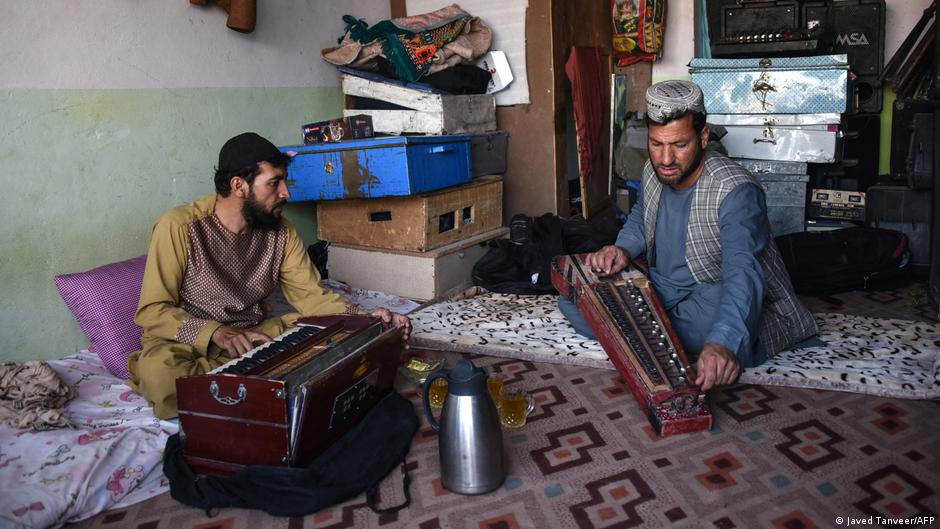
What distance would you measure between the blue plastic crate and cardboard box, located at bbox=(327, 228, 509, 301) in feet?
1.27

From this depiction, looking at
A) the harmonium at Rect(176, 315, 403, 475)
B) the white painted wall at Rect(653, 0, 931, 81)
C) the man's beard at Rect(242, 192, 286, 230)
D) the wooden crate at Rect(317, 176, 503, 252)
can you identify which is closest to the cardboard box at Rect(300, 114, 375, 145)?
the wooden crate at Rect(317, 176, 503, 252)

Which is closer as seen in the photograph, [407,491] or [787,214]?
[407,491]

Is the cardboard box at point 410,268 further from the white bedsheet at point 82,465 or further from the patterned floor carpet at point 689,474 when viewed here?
the white bedsheet at point 82,465

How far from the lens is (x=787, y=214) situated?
187 inches

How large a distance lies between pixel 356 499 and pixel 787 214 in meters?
3.69

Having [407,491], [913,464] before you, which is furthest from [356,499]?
[913,464]

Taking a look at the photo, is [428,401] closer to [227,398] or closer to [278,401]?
[278,401]

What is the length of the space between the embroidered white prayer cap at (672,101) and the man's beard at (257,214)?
1458 mm

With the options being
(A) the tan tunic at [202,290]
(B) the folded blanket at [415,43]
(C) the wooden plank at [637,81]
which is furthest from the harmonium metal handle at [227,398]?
(C) the wooden plank at [637,81]

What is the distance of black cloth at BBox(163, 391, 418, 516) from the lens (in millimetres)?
2080

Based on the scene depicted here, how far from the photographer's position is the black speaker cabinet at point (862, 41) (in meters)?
4.80

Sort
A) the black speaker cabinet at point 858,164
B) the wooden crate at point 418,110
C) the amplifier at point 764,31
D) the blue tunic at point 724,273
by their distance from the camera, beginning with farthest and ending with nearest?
Answer: the black speaker cabinet at point 858,164 < the amplifier at point 764,31 < the wooden crate at point 418,110 < the blue tunic at point 724,273

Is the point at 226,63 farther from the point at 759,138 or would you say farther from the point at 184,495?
the point at 759,138

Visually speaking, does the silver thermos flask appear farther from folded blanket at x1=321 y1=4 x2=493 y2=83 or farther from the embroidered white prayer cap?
folded blanket at x1=321 y1=4 x2=493 y2=83
